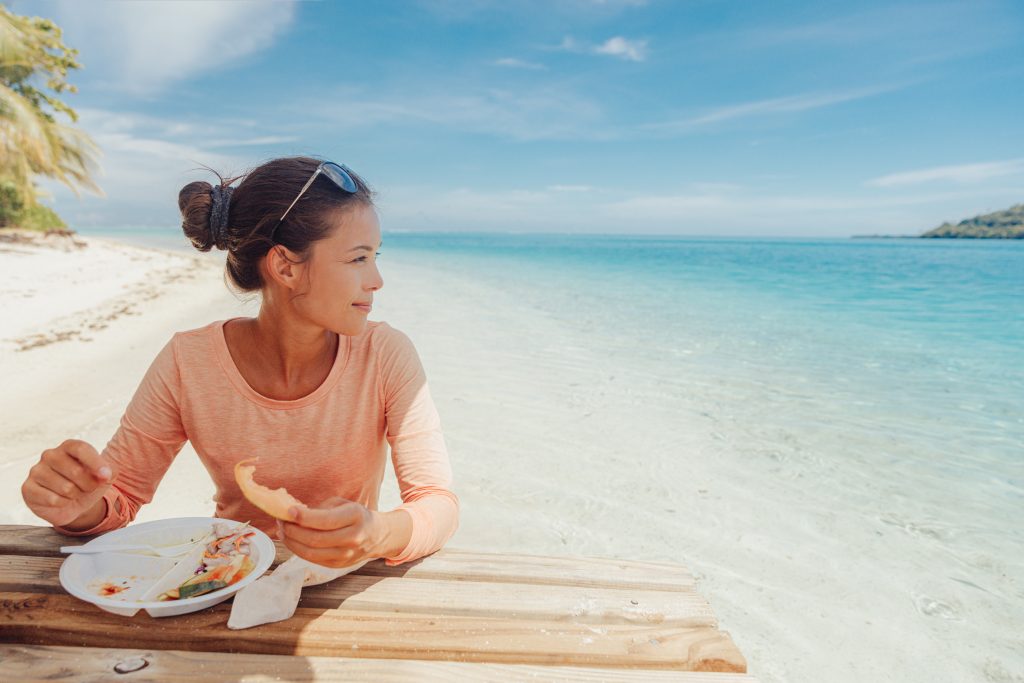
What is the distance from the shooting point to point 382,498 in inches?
169

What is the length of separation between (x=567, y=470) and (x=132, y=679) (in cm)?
383

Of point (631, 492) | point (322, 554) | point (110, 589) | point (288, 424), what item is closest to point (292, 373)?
point (288, 424)

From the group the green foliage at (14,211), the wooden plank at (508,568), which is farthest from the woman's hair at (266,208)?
the green foliage at (14,211)

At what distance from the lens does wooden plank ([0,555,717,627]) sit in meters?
1.35

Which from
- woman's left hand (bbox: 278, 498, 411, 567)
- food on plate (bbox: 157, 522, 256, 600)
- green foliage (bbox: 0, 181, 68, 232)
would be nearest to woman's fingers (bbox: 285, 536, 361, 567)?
woman's left hand (bbox: 278, 498, 411, 567)

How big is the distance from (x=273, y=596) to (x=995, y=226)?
383ft

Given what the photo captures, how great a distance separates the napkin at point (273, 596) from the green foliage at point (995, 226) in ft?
367

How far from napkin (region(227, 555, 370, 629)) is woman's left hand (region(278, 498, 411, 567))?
162mm

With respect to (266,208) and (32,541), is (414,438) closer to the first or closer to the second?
(266,208)

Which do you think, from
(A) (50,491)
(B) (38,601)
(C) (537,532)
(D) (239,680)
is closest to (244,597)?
(D) (239,680)

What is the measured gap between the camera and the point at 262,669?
3.72ft

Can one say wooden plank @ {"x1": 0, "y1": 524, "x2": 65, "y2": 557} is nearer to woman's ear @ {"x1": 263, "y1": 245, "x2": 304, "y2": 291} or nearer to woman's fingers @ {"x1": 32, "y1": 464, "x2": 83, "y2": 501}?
woman's fingers @ {"x1": 32, "y1": 464, "x2": 83, "y2": 501}

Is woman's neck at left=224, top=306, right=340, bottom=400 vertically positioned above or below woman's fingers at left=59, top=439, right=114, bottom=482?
above

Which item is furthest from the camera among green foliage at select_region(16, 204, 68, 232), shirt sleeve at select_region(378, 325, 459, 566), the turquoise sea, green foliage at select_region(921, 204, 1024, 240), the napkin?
green foliage at select_region(921, 204, 1024, 240)
